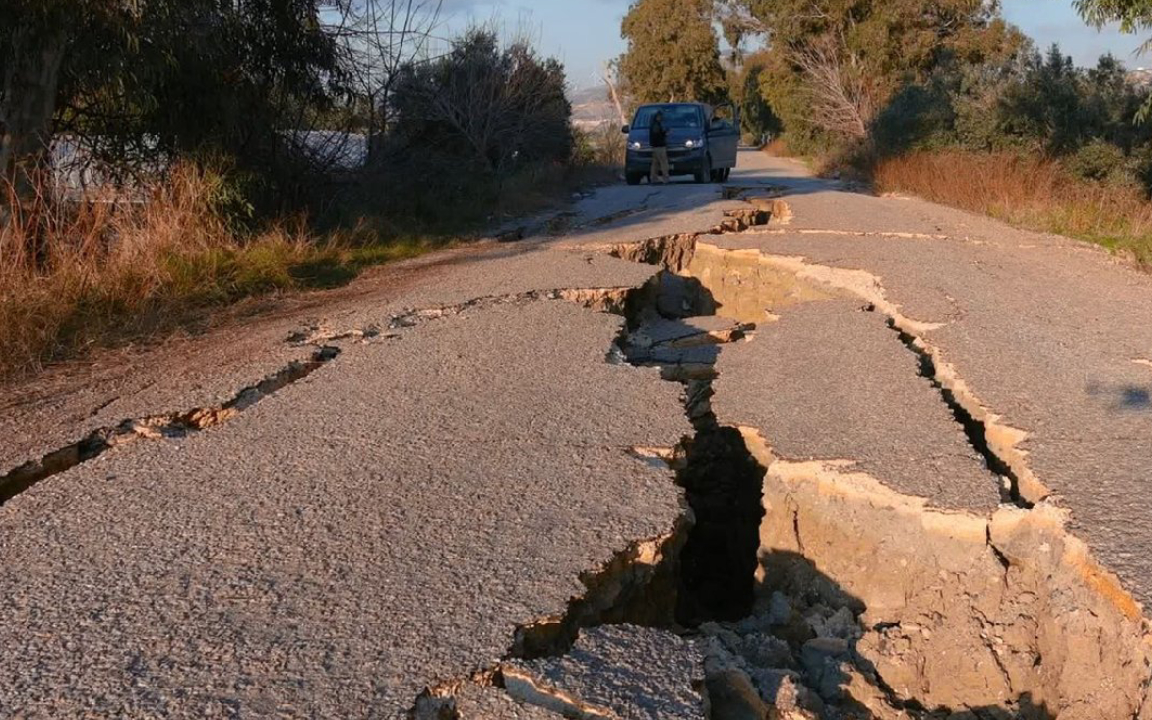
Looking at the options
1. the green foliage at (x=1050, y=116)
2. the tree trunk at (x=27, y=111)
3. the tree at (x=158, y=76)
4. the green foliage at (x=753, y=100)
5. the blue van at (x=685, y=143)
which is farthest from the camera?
the green foliage at (x=753, y=100)

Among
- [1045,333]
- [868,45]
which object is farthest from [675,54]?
[1045,333]

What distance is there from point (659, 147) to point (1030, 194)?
744 cm

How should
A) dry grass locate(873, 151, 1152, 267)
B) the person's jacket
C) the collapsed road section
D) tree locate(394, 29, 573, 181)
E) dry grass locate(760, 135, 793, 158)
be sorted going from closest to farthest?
the collapsed road section
dry grass locate(873, 151, 1152, 267)
tree locate(394, 29, 573, 181)
the person's jacket
dry grass locate(760, 135, 793, 158)

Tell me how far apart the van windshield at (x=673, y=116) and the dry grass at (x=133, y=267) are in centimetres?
1172

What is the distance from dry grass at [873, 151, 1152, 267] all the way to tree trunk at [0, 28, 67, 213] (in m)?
9.12

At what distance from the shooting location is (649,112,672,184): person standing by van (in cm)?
2039

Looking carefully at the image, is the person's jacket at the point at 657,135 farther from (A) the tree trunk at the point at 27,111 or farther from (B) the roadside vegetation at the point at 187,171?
(A) the tree trunk at the point at 27,111

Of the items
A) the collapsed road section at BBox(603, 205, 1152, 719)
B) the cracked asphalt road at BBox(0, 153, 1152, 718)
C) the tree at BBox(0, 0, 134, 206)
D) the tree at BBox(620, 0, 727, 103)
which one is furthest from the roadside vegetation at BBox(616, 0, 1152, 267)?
the tree at BBox(620, 0, 727, 103)

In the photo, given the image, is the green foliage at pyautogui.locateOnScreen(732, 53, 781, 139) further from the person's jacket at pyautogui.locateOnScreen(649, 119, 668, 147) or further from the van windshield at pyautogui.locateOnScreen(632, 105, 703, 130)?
the person's jacket at pyautogui.locateOnScreen(649, 119, 668, 147)

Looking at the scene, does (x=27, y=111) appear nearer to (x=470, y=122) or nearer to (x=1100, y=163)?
(x=470, y=122)

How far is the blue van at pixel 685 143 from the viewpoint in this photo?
2053cm

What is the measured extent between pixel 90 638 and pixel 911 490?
8.80 ft

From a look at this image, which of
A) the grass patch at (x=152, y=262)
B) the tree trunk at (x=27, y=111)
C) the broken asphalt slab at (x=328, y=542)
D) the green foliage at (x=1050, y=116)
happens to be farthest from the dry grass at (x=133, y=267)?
the green foliage at (x=1050, y=116)

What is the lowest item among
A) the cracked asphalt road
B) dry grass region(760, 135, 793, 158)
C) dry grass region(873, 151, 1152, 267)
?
dry grass region(760, 135, 793, 158)
